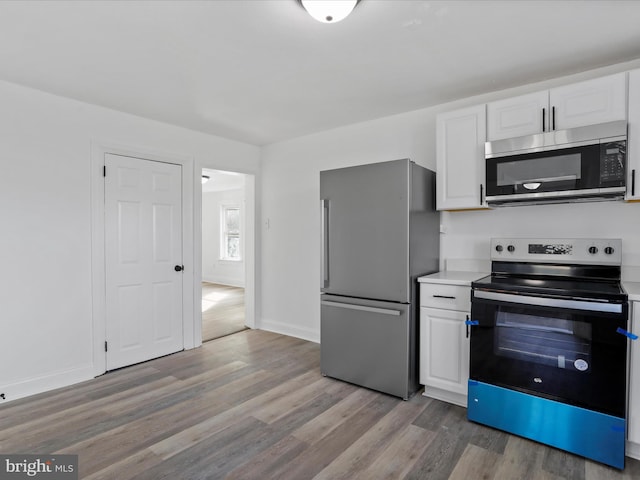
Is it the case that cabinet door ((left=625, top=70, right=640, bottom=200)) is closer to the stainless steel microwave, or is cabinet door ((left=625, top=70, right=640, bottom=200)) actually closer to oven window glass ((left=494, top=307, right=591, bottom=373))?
the stainless steel microwave

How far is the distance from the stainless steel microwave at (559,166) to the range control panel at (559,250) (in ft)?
0.97

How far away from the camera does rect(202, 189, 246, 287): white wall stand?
8625 millimetres

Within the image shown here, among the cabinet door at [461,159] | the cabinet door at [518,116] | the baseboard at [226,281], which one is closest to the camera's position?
the cabinet door at [518,116]

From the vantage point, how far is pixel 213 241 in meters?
9.20

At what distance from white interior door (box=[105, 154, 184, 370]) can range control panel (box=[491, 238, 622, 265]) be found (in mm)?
3115

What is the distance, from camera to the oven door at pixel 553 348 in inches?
77.7

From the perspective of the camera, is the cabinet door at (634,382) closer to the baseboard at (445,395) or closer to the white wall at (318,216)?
the white wall at (318,216)

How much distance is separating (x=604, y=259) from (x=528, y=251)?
448mm

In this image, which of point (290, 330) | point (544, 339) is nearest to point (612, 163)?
point (544, 339)

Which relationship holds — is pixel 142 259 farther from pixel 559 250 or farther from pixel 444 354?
pixel 559 250

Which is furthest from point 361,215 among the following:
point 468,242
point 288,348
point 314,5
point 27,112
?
point 27,112

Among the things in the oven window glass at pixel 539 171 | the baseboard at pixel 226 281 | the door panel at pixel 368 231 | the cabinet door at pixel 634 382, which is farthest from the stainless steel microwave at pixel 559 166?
the baseboard at pixel 226 281

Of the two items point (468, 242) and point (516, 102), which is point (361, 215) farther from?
point (516, 102)

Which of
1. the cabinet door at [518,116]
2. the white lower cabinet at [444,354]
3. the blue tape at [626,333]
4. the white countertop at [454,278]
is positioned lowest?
the white lower cabinet at [444,354]
